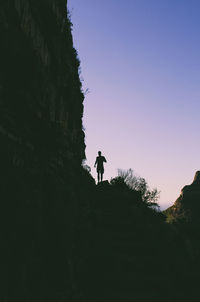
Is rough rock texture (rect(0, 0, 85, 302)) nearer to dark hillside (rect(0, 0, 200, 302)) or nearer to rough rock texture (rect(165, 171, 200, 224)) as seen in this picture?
dark hillside (rect(0, 0, 200, 302))

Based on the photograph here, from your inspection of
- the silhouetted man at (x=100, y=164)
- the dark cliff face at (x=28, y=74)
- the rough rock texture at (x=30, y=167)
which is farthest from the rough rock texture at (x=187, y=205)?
the dark cliff face at (x=28, y=74)

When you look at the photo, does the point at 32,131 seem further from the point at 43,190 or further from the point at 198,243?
the point at 198,243

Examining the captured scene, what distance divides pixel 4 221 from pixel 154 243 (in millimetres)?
5645

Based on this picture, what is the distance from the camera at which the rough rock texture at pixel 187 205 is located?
5372cm

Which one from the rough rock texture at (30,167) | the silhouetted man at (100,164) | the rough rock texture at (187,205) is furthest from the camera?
the rough rock texture at (187,205)

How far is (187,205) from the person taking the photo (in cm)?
5766

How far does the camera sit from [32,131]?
3.33 m

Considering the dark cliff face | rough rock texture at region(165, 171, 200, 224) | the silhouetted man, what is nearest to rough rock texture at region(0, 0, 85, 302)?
the dark cliff face

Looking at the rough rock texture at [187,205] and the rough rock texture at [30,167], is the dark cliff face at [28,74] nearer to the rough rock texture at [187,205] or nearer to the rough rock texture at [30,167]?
the rough rock texture at [30,167]

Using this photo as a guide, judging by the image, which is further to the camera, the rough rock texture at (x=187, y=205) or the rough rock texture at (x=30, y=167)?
the rough rock texture at (x=187, y=205)

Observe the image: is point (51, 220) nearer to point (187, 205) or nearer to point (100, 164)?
point (100, 164)

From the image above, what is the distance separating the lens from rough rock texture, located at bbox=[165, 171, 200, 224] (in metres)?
53.7

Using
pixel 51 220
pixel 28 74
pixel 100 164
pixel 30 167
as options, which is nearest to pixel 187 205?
pixel 100 164

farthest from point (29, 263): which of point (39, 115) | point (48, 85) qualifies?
point (48, 85)
